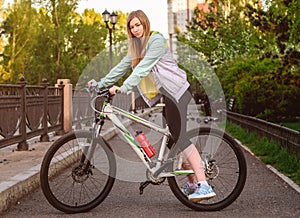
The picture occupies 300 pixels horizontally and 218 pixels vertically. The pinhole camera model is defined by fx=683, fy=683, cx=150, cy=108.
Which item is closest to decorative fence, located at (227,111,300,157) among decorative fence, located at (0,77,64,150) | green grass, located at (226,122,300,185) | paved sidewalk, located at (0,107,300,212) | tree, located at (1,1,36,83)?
green grass, located at (226,122,300,185)

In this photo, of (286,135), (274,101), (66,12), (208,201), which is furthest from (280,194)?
(66,12)

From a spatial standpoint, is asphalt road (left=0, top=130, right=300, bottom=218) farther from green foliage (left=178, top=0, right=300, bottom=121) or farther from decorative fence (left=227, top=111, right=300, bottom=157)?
green foliage (left=178, top=0, right=300, bottom=121)

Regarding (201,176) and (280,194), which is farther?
(280,194)

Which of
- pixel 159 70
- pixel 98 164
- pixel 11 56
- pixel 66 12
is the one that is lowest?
pixel 98 164

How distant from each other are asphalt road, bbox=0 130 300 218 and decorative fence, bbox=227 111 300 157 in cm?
194

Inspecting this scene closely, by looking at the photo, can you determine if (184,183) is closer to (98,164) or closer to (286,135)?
(98,164)

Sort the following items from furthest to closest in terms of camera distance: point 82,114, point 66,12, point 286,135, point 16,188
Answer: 1. point 66,12
2. point 82,114
3. point 286,135
4. point 16,188

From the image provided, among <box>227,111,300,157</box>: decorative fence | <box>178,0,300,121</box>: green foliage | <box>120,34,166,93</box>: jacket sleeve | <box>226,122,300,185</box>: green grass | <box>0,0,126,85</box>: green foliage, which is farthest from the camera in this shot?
<box>0,0,126,85</box>: green foliage

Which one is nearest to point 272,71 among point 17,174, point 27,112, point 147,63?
point 27,112

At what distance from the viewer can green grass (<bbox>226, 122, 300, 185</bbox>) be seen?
9492 millimetres

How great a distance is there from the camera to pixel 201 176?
6418 millimetres

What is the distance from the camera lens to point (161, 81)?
6.18 meters

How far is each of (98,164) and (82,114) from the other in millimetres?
13740

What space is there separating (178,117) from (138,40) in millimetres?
797
